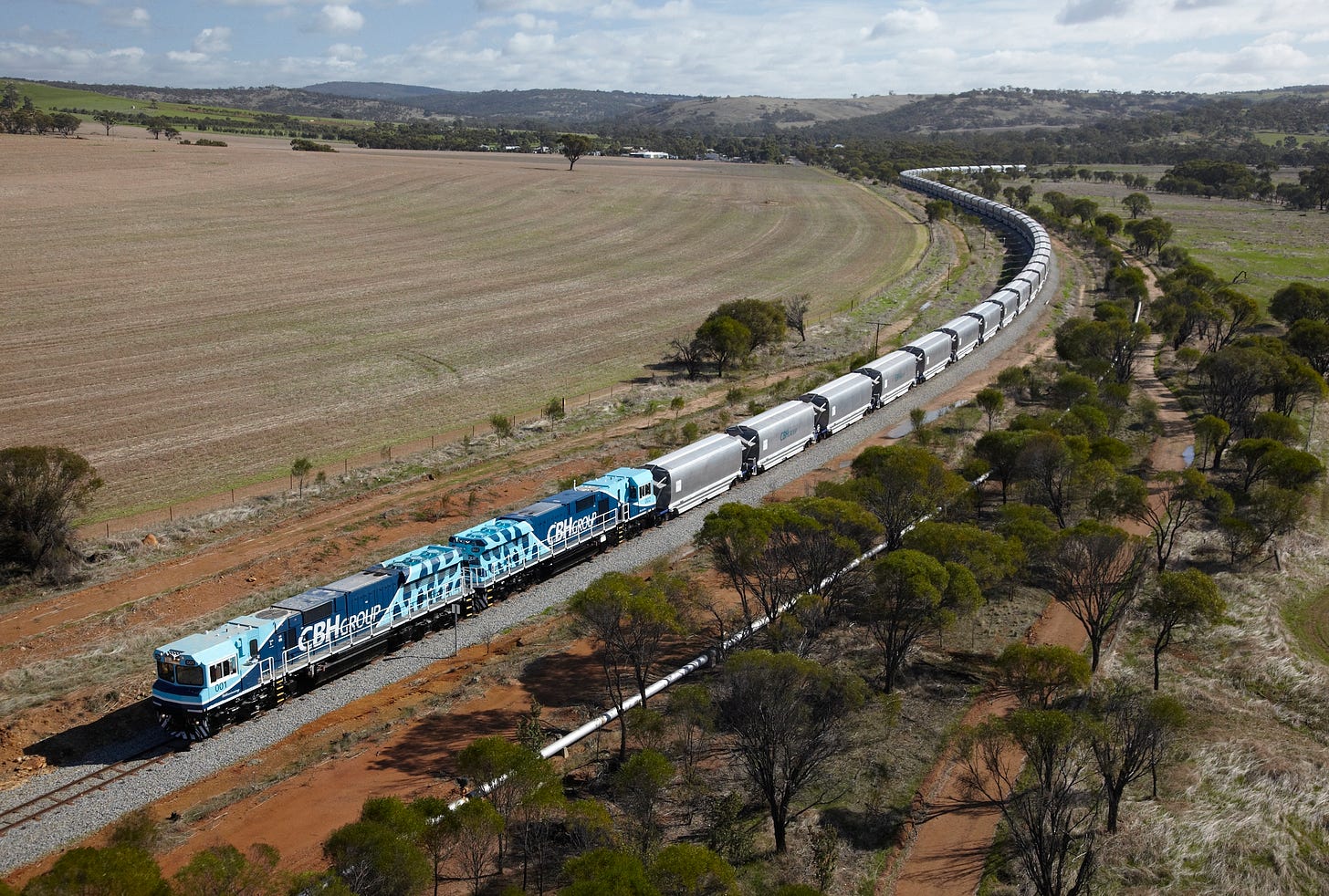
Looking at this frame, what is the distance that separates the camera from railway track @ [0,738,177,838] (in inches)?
961

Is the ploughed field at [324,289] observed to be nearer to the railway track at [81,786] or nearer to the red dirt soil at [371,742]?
the red dirt soil at [371,742]

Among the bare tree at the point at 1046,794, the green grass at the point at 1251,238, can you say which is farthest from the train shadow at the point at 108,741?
the green grass at the point at 1251,238

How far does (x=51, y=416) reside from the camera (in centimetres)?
5400

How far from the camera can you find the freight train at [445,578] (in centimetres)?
2809

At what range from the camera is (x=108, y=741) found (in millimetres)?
27969

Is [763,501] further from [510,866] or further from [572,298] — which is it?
[572,298]

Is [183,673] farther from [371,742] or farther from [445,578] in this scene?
[445,578]

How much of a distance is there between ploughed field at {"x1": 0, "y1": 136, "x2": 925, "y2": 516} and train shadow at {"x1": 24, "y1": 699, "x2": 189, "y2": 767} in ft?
60.4

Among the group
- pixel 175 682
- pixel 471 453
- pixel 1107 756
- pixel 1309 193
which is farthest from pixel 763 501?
pixel 1309 193

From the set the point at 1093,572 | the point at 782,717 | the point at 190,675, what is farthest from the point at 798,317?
the point at 190,675

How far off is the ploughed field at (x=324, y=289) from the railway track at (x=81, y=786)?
20618mm

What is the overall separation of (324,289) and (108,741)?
6586 centimetres

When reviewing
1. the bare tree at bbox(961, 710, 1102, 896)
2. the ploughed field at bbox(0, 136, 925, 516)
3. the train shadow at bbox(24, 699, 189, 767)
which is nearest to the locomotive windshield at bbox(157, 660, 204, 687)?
the train shadow at bbox(24, 699, 189, 767)

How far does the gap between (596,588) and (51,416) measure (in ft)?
135
